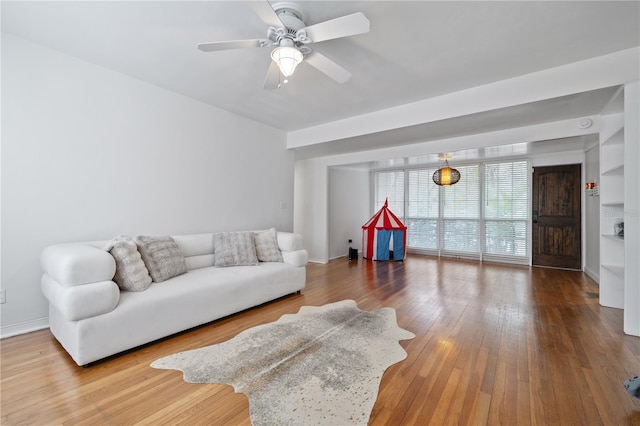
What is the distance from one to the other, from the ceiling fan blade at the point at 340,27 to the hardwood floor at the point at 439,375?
7.48ft

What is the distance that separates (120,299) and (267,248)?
1.75 meters

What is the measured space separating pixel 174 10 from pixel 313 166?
430 centimetres

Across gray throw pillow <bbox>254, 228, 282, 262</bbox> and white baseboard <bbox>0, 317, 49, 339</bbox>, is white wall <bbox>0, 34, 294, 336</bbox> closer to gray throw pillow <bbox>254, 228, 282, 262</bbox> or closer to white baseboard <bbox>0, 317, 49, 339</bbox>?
white baseboard <bbox>0, 317, 49, 339</bbox>

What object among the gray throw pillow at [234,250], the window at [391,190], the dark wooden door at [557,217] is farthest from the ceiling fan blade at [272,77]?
the dark wooden door at [557,217]

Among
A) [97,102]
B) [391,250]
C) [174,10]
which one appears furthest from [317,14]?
[391,250]

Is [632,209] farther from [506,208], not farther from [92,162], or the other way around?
[92,162]

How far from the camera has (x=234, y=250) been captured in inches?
133

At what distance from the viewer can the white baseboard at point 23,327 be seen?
236 centimetres

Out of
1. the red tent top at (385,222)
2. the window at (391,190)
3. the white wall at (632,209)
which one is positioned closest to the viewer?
the white wall at (632,209)

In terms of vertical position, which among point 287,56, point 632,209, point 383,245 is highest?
point 287,56

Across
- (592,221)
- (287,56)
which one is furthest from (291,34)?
(592,221)

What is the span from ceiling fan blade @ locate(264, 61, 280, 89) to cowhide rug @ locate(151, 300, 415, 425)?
2241 mm

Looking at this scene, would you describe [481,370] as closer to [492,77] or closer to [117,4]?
[492,77]

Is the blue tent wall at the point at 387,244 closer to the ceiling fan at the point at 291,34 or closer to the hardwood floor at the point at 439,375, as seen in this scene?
the hardwood floor at the point at 439,375
